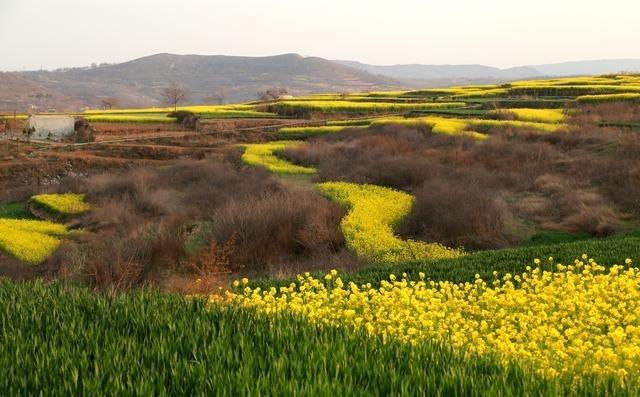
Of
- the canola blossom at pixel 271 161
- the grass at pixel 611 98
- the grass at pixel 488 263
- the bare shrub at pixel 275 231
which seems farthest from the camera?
the grass at pixel 611 98

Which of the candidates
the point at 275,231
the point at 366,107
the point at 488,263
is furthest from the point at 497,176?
the point at 366,107

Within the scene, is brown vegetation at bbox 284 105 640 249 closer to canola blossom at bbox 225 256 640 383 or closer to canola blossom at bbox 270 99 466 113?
canola blossom at bbox 225 256 640 383

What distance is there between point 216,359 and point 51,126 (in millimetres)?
49582

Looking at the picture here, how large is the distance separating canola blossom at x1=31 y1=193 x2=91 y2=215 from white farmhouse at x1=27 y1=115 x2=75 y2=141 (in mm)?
21425

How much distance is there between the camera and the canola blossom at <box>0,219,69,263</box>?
20.7 metres

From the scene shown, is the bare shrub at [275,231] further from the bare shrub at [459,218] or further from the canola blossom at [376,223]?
the bare shrub at [459,218]

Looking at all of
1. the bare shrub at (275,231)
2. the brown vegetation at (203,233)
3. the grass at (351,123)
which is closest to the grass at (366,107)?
the grass at (351,123)

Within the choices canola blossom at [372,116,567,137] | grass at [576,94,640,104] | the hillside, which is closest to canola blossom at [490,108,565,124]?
canola blossom at [372,116,567,137]

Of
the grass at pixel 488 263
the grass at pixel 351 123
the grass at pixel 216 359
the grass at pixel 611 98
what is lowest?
the grass at pixel 488 263

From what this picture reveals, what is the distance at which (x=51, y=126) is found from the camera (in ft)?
163

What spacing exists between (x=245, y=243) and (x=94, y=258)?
13.9 feet

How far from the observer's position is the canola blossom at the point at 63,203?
26.9 meters

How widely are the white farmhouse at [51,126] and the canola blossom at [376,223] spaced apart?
107 ft

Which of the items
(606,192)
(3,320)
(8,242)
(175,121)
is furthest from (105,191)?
(175,121)
